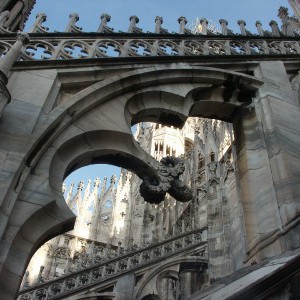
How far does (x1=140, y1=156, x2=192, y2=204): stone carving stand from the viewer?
13.6ft

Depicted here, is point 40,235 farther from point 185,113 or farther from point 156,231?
point 156,231

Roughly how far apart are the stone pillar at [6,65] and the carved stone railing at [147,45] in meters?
0.27

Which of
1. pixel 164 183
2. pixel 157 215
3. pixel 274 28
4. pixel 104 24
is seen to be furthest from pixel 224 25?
pixel 157 215

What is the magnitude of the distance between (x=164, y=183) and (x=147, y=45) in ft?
7.28

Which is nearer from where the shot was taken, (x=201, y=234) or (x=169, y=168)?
(x=169, y=168)

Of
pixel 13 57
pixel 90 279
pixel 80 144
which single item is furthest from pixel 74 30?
pixel 90 279

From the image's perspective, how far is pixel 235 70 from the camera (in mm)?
5754

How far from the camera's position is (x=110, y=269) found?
12.8 m

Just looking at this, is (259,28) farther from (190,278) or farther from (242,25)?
(190,278)

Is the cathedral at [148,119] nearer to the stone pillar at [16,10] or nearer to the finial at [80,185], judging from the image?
the stone pillar at [16,10]

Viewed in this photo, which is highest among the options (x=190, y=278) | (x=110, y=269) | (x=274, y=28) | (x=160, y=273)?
(x=190, y=278)

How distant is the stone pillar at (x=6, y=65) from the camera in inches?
138

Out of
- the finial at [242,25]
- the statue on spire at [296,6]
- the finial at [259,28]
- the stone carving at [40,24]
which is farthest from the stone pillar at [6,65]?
the statue on spire at [296,6]

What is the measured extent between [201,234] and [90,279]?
455 cm
